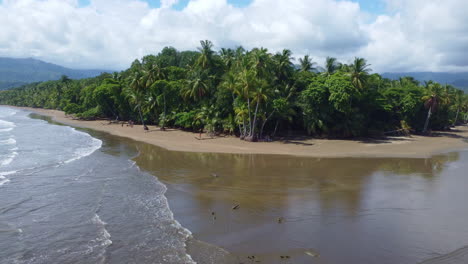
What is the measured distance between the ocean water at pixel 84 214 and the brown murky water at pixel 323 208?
1.17 m

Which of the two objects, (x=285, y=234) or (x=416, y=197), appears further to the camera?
(x=416, y=197)

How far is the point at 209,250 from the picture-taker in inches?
441

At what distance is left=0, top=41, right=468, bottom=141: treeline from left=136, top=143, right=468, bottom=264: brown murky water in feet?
39.2

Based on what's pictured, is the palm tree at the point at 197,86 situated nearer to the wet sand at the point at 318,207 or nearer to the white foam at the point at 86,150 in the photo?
the white foam at the point at 86,150

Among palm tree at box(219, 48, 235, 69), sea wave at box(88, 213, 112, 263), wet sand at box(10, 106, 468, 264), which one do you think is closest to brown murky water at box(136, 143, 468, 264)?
wet sand at box(10, 106, 468, 264)

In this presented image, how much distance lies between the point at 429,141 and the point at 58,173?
40.8 m

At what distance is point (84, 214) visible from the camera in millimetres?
14852

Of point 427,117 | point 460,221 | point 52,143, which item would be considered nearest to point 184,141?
point 52,143

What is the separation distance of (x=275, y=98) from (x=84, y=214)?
26.9 metres

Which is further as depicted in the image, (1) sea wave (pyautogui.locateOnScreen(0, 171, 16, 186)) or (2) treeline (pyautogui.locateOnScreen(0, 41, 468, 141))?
(2) treeline (pyautogui.locateOnScreen(0, 41, 468, 141))

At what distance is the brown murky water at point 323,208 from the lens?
11.2 metres

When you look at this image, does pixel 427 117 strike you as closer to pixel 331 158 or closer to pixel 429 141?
pixel 429 141

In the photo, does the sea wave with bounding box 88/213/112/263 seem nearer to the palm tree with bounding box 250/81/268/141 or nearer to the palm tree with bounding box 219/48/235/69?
the palm tree with bounding box 250/81/268/141

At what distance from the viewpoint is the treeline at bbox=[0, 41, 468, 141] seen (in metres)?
37.2
